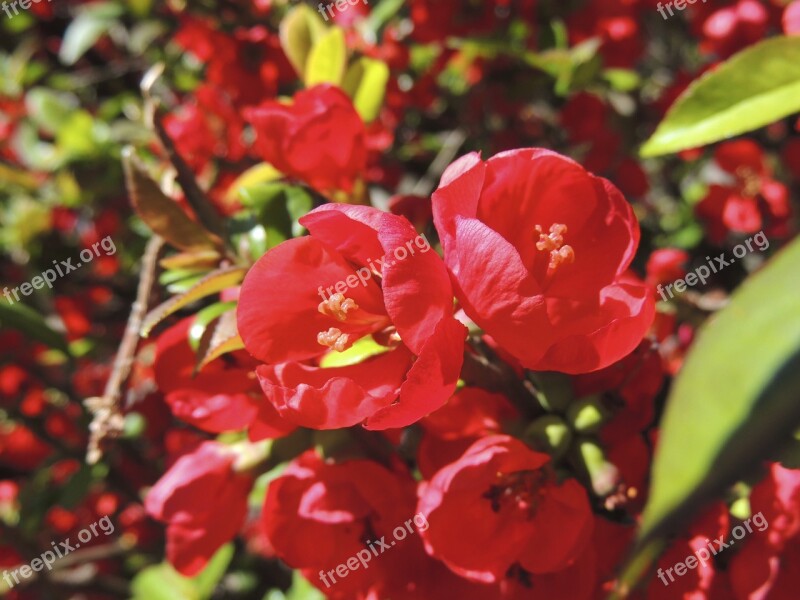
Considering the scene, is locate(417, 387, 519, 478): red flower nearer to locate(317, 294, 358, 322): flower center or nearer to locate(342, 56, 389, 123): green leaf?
locate(317, 294, 358, 322): flower center

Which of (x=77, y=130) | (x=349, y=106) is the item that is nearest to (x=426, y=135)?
(x=77, y=130)

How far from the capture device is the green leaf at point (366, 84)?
1.00 m

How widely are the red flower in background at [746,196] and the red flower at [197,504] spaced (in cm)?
125

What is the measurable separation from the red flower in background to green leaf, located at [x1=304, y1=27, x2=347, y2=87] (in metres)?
1.01

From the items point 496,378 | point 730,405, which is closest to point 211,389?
point 496,378

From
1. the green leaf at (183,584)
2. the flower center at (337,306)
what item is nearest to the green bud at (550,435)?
the flower center at (337,306)

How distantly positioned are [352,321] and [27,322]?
59cm

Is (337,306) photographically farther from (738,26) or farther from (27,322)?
(738,26)

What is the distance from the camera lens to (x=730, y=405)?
28cm

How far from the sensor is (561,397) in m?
0.68

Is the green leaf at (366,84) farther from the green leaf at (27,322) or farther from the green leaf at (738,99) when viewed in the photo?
the green leaf at (27,322)

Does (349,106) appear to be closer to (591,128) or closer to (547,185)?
(547,185)

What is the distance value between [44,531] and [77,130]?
1.02 meters

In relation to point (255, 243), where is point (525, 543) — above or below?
below
